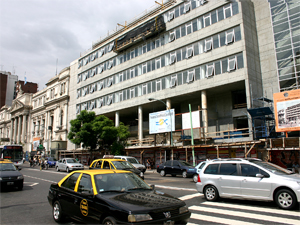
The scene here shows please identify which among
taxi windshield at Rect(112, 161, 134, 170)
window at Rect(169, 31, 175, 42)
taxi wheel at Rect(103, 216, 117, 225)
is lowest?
taxi wheel at Rect(103, 216, 117, 225)

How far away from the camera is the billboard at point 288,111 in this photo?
21852mm

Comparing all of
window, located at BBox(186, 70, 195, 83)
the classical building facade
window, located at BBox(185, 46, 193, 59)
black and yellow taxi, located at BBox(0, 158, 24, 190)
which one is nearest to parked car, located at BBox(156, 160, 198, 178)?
black and yellow taxi, located at BBox(0, 158, 24, 190)

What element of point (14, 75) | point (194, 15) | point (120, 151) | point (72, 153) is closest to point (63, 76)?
point (72, 153)

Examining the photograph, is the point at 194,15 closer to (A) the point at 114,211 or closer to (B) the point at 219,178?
(B) the point at 219,178

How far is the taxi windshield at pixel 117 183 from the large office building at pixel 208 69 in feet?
60.6

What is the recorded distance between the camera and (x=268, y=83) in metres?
28.6

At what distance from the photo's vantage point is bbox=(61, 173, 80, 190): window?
21.4 ft

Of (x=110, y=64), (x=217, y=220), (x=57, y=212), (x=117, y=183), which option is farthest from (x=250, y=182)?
(x=110, y=64)

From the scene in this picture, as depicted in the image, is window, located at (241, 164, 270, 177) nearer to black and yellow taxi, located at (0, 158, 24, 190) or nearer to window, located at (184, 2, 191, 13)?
black and yellow taxi, located at (0, 158, 24, 190)

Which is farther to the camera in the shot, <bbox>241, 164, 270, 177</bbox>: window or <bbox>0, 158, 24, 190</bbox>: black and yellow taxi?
<bbox>0, 158, 24, 190</bbox>: black and yellow taxi

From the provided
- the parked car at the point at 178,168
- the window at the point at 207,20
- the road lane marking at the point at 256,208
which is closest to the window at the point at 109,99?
the window at the point at 207,20

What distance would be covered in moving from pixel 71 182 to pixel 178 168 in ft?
51.9

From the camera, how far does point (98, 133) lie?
37.2 metres

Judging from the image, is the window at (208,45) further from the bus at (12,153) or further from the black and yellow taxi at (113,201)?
the bus at (12,153)
